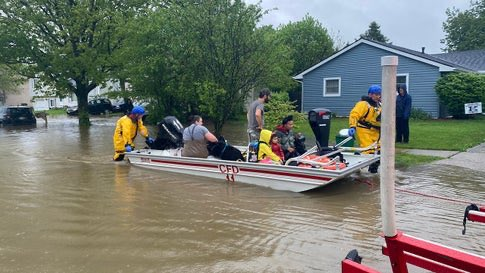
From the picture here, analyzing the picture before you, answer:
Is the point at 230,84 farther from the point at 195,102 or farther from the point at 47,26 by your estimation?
the point at 47,26

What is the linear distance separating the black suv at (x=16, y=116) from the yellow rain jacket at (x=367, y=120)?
2354 cm

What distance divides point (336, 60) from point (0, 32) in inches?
733

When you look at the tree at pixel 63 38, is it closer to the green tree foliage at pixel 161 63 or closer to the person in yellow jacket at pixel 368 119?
the green tree foliage at pixel 161 63

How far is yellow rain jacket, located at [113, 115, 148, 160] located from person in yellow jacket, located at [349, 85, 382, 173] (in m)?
5.03

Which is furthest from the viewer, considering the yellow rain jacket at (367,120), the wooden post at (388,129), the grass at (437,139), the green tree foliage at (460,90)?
the green tree foliage at (460,90)

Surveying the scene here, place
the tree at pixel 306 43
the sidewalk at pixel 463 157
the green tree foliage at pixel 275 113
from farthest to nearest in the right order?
the tree at pixel 306 43 → the green tree foliage at pixel 275 113 → the sidewalk at pixel 463 157

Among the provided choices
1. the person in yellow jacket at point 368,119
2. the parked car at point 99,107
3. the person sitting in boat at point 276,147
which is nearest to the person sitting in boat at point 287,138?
the person sitting in boat at point 276,147

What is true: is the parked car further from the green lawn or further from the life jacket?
the life jacket

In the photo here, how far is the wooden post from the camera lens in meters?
2.11

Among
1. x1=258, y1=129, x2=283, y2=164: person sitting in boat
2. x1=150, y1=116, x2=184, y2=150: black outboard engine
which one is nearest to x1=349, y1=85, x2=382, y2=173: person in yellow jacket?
x1=258, y1=129, x2=283, y2=164: person sitting in boat

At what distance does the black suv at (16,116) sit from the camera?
1054 inches

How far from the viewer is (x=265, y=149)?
27.4ft

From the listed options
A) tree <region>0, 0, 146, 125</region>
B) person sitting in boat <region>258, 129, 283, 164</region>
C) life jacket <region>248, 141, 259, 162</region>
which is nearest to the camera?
person sitting in boat <region>258, 129, 283, 164</region>

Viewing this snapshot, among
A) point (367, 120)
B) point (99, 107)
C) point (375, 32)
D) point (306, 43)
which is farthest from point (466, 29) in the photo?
point (367, 120)
